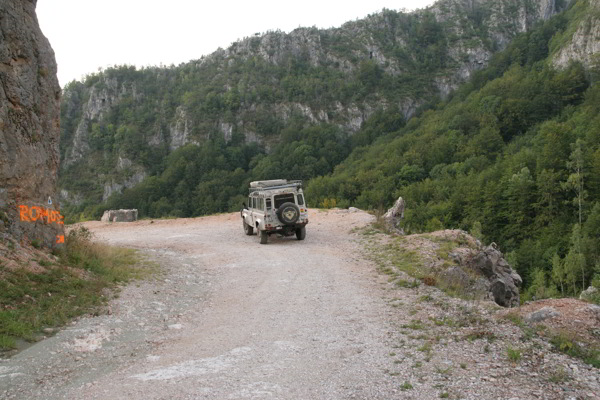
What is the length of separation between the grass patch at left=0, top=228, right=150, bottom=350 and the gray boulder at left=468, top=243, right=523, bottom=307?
10613 millimetres

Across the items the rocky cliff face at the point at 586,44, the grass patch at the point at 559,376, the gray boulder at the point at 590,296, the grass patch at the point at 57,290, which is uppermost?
the rocky cliff face at the point at 586,44

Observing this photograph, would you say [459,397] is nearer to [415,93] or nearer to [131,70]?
[415,93]

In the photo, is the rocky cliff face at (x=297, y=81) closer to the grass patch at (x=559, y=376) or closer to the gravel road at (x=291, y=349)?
the gravel road at (x=291, y=349)

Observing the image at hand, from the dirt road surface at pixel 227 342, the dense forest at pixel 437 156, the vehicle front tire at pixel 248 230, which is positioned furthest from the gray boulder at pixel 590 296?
the vehicle front tire at pixel 248 230

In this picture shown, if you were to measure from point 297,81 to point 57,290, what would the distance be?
518 ft

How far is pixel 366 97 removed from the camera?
156 meters

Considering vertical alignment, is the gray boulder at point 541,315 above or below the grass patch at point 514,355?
above

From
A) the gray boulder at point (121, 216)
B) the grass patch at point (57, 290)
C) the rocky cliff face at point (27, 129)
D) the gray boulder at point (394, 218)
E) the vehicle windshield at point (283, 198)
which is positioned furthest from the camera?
the gray boulder at point (121, 216)

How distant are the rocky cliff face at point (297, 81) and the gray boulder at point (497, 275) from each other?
414ft

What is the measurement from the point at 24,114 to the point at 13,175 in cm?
157

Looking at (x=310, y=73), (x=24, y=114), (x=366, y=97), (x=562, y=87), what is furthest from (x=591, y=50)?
(x=24, y=114)

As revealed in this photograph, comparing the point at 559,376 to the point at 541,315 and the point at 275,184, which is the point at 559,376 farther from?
the point at 275,184

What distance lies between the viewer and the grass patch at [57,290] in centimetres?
683

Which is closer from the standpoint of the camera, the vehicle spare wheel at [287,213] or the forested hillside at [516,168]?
the vehicle spare wheel at [287,213]
